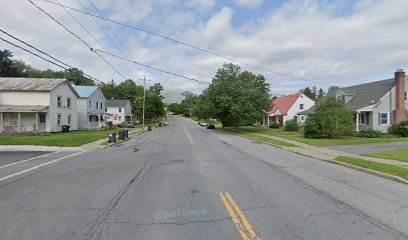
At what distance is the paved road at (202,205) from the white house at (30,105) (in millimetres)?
24273

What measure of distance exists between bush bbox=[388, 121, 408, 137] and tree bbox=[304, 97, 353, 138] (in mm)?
5023

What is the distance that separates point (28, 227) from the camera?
15.4 ft

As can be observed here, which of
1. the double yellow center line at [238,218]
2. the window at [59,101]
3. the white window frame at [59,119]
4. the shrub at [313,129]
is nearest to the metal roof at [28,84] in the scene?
the window at [59,101]

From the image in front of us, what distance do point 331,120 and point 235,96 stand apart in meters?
17.6

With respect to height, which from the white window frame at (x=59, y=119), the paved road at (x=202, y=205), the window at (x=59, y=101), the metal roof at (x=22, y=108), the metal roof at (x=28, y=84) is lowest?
the paved road at (x=202, y=205)

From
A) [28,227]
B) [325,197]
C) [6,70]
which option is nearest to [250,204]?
[325,197]

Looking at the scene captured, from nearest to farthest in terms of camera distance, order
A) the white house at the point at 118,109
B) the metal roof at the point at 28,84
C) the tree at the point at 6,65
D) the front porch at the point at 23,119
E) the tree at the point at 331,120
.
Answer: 1. the tree at the point at 331,120
2. the front porch at the point at 23,119
3. the metal roof at the point at 28,84
4. the tree at the point at 6,65
5. the white house at the point at 118,109

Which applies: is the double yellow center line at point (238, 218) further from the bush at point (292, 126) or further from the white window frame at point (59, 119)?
the white window frame at point (59, 119)

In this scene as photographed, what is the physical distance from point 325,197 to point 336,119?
20012 millimetres

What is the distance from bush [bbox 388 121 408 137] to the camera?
25516 mm

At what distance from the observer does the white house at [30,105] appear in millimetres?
30500

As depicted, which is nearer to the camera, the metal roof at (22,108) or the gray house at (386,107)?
the gray house at (386,107)

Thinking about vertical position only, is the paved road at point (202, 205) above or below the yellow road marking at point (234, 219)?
below

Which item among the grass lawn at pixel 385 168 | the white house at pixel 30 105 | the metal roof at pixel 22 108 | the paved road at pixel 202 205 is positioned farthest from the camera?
the white house at pixel 30 105
